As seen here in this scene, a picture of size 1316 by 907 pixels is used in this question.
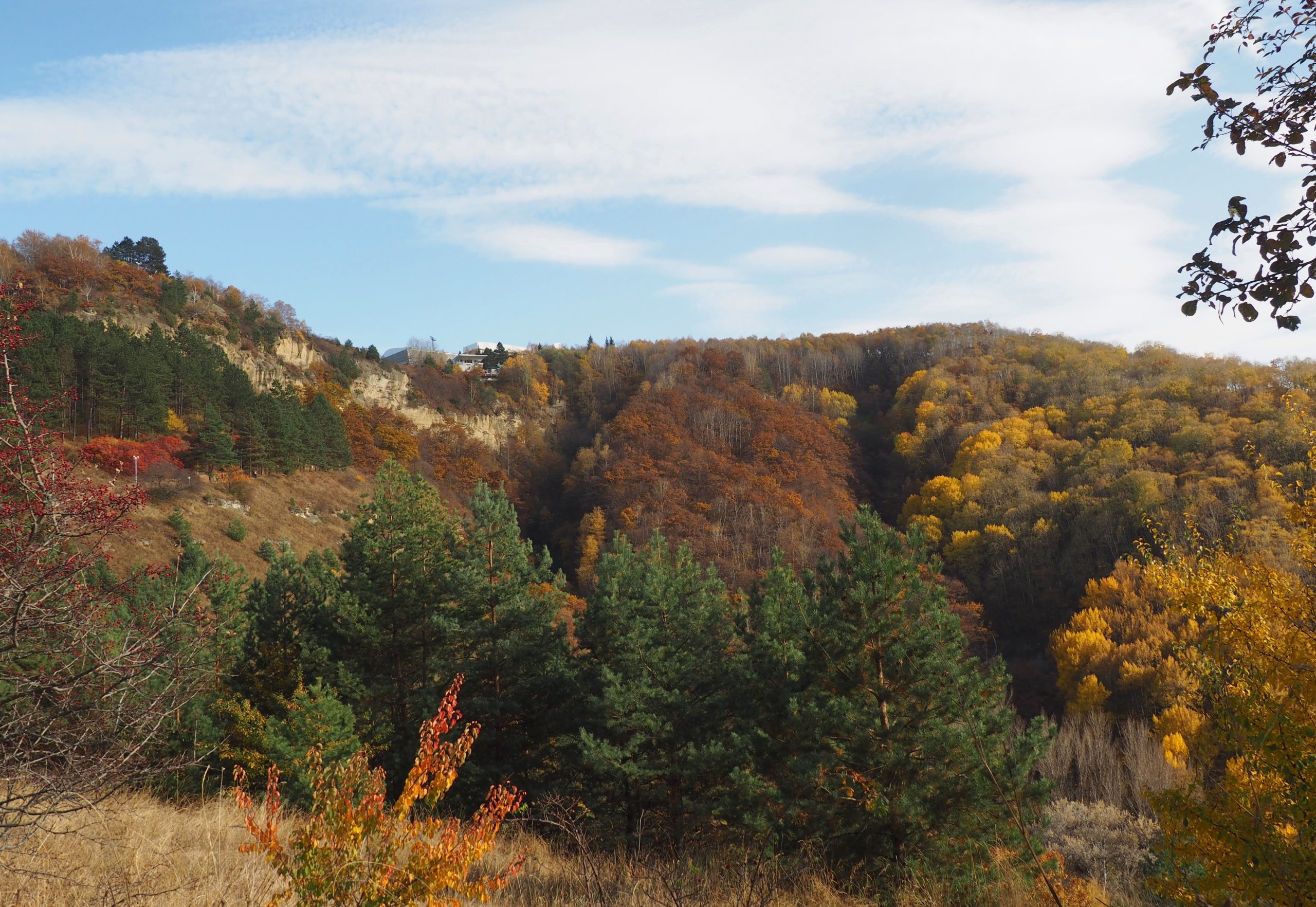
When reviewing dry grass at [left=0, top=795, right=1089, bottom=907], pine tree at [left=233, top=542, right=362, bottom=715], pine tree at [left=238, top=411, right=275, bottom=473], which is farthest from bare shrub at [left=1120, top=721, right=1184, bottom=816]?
pine tree at [left=238, top=411, right=275, bottom=473]

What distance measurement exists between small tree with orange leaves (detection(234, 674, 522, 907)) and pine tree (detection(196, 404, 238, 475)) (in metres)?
51.4

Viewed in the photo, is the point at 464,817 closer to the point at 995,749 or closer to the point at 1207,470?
the point at 995,749

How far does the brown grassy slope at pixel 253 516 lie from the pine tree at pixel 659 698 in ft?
62.6

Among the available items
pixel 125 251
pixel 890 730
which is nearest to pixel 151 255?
pixel 125 251

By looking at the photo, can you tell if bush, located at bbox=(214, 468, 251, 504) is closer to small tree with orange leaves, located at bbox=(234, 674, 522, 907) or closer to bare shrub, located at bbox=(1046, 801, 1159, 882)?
bare shrub, located at bbox=(1046, 801, 1159, 882)

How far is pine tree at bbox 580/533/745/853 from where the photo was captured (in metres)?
16.2

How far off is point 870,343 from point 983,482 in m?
49.8

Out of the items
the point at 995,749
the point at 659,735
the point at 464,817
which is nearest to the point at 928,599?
the point at 995,749

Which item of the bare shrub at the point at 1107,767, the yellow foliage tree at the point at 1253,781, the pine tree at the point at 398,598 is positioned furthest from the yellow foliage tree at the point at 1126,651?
the yellow foliage tree at the point at 1253,781

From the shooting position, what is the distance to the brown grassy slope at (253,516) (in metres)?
39.6

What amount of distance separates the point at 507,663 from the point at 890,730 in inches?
382

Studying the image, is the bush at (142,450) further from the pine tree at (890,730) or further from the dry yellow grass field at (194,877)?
the dry yellow grass field at (194,877)

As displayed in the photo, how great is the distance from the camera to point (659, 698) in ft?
56.1

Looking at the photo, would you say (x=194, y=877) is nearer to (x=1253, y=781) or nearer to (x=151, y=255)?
(x=1253, y=781)
